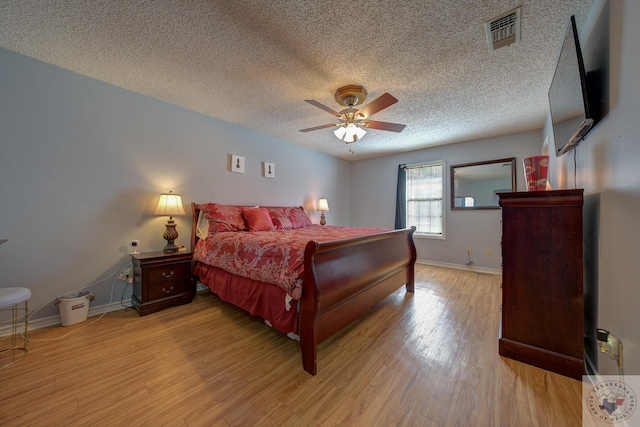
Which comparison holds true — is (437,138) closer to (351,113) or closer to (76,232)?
(351,113)

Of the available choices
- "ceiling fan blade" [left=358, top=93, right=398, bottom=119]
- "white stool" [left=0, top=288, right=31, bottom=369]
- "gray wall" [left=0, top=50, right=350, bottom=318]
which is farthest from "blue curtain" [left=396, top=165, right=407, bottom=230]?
"white stool" [left=0, top=288, right=31, bottom=369]

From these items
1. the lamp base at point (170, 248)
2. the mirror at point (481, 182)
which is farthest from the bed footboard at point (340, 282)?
the mirror at point (481, 182)

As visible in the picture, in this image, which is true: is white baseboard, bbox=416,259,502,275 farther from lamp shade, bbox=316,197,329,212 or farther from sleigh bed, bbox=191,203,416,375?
lamp shade, bbox=316,197,329,212

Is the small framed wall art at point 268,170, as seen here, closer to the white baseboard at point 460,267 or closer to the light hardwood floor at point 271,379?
the light hardwood floor at point 271,379

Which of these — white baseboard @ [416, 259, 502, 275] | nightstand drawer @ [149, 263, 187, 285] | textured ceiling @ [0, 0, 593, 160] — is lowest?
white baseboard @ [416, 259, 502, 275]

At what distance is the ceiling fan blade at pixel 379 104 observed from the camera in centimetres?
197

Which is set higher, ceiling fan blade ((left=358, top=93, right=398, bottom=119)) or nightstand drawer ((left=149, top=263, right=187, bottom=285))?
ceiling fan blade ((left=358, top=93, right=398, bottom=119))

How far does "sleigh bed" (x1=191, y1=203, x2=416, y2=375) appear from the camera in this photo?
59.9 inches

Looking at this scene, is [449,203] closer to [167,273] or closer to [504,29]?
[504,29]

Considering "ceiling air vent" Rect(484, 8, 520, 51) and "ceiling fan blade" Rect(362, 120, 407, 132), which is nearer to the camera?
"ceiling air vent" Rect(484, 8, 520, 51)

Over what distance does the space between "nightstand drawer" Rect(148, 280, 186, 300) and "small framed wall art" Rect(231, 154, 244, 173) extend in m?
1.74

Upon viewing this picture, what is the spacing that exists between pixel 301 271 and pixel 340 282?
0.35 m

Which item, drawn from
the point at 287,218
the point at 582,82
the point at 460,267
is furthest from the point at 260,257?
the point at 460,267

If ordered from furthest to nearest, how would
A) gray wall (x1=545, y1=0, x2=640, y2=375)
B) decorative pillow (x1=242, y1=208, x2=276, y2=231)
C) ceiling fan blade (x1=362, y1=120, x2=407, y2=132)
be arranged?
decorative pillow (x1=242, y1=208, x2=276, y2=231) → ceiling fan blade (x1=362, y1=120, x2=407, y2=132) → gray wall (x1=545, y1=0, x2=640, y2=375)
